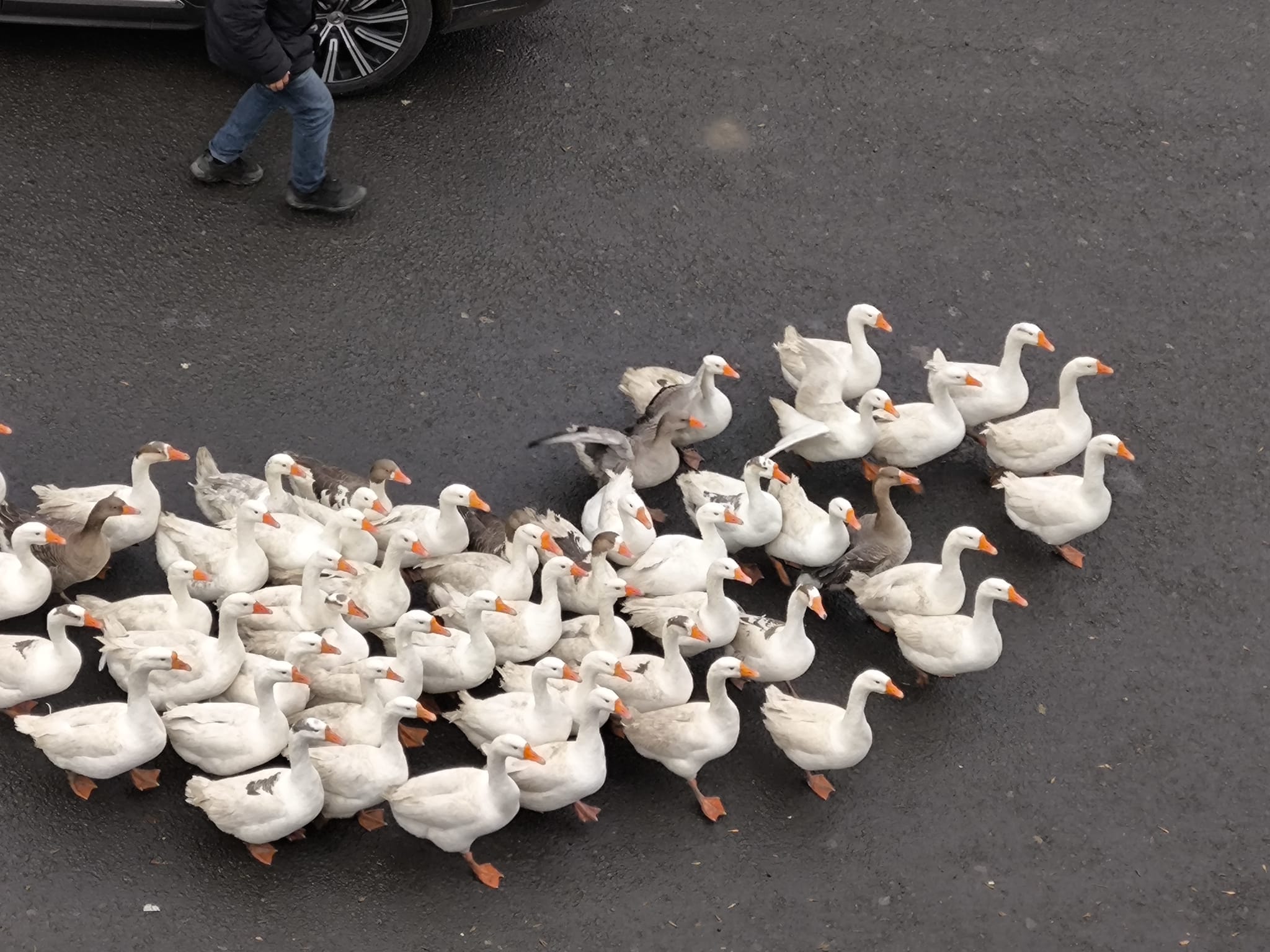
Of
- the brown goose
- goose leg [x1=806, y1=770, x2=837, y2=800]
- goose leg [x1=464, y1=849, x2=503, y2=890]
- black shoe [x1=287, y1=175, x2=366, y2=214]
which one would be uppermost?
black shoe [x1=287, y1=175, x2=366, y2=214]

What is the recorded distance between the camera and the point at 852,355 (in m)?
8.35

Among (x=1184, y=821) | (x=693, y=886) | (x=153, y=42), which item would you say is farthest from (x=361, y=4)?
(x=1184, y=821)

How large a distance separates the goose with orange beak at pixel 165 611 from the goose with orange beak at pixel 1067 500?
423 centimetres

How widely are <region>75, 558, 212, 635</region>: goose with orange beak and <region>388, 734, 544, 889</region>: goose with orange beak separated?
4.18 ft

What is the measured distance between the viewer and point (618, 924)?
645 centimetres

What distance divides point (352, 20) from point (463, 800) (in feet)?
17.3

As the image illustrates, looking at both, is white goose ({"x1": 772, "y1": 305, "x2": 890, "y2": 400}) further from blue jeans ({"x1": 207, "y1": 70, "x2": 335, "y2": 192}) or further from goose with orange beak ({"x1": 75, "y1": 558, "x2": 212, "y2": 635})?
goose with orange beak ({"x1": 75, "y1": 558, "x2": 212, "y2": 635})

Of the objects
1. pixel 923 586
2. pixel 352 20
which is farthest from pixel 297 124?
pixel 923 586

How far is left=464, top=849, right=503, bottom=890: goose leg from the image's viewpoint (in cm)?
651

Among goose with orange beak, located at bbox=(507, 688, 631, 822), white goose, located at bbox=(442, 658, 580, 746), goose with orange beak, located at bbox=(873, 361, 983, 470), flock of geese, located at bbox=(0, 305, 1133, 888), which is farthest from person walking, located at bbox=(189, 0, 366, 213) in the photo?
goose with orange beak, located at bbox=(507, 688, 631, 822)

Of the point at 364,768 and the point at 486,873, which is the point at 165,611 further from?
the point at 486,873

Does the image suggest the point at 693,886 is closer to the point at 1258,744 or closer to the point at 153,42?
the point at 1258,744

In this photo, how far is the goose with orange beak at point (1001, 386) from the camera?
8.25 metres

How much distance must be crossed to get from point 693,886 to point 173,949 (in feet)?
7.36
